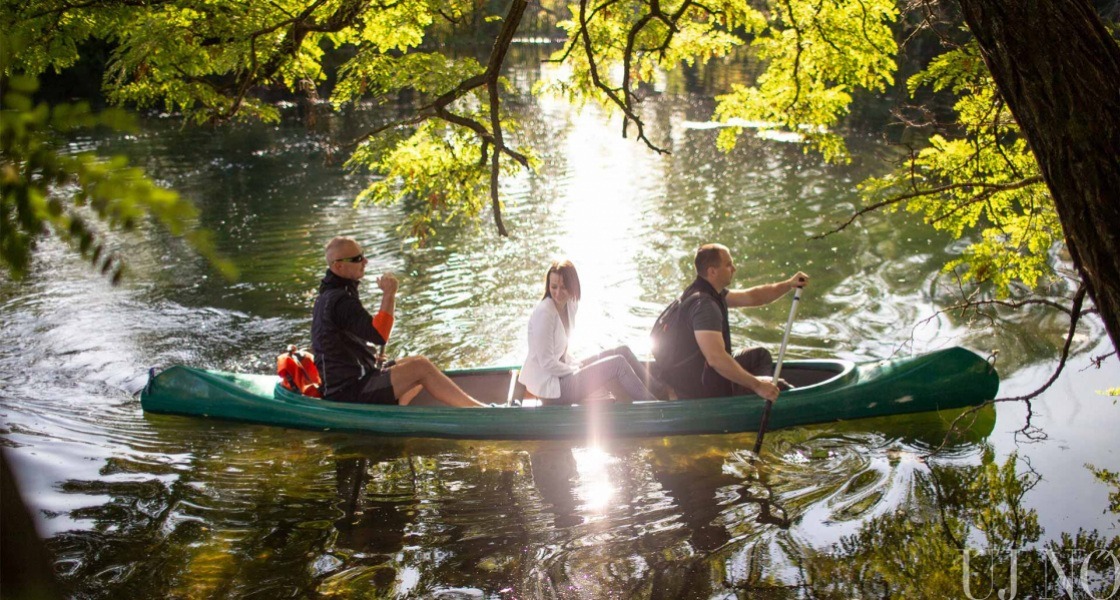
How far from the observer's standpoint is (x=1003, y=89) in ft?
10.7

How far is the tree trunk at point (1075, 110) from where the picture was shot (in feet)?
10.2

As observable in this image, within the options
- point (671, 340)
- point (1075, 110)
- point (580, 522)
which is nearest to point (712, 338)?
point (671, 340)

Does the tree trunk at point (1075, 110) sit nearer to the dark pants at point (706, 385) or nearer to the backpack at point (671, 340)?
the backpack at point (671, 340)

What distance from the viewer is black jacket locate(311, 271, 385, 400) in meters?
6.32

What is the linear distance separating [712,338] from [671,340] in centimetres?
43

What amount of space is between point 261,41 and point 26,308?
17.8 ft

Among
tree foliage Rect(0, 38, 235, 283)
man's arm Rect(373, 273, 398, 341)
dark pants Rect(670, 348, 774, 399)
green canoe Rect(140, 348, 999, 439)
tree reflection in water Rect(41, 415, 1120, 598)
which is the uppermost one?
tree foliage Rect(0, 38, 235, 283)

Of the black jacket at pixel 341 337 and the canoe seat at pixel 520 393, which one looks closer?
the black jacket at pixel 341 337

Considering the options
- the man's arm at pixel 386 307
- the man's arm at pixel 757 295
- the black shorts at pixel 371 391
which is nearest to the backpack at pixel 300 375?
the black shorts at pixel 371 391

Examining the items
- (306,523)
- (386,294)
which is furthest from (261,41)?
(306,523)

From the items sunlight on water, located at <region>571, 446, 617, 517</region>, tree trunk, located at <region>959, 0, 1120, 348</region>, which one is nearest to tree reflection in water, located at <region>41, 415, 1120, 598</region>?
sunlight on water, located at <region>571, 446, 617, 517</region>

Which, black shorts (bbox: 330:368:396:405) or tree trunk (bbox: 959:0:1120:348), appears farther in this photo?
black shorts (bbox: 330:368:396:405)

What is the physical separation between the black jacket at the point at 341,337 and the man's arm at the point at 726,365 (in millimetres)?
2078

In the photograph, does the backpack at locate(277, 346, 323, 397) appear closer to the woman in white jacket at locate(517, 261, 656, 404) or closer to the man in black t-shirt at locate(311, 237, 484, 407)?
the man in black t-shirt at locate(311, 237, 484, 407)
